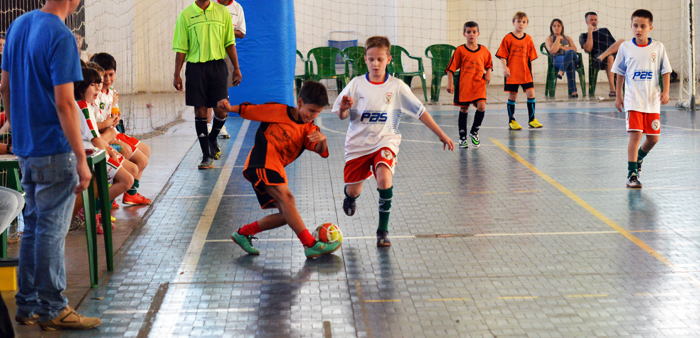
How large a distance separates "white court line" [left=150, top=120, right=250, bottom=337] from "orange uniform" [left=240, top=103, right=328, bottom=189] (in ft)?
2.10

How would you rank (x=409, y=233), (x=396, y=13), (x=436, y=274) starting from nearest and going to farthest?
(x=436, y=274) < (x=409, y=233) < (x=396, y=13)

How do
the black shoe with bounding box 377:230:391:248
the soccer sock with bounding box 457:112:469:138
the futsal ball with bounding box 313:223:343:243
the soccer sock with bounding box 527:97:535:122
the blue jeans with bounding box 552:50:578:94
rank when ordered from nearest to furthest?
the futsal ball with bounding box 313:223:343:243
the black shoe with bounding box 377:230:391:248
the soccer sock with bounding box 457:112:469:138
the soccer sock with bounding box 527:97:535:122
the blue jeans with bounding box 552:50:578:94

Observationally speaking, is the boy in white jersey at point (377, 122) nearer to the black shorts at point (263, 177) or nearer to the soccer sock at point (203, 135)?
the black shorts at point (263, 177)

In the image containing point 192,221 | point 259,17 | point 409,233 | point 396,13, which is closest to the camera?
point 409,233

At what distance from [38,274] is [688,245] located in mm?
3850

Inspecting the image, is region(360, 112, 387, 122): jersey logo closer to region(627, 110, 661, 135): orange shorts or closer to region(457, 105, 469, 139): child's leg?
region(627, 110, 661, 135): orange shorts

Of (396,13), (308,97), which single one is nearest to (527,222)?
(308,97)

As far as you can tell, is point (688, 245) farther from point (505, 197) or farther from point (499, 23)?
point (499, 23)

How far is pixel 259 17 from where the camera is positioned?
11.5m

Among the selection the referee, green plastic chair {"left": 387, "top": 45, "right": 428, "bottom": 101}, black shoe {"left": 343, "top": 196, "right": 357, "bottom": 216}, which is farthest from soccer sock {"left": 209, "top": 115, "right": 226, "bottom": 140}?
green plastic chair {"left": 387, "top": 45, "right": 428, "bottom": 101}

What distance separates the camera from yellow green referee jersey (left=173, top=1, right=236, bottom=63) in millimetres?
7344

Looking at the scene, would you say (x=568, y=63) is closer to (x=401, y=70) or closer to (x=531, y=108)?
(x=401, y=70)

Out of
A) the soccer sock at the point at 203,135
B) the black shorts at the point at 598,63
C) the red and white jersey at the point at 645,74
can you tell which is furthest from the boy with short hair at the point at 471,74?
the black shorts at the point at 598,63

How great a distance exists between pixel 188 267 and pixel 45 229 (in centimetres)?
118
